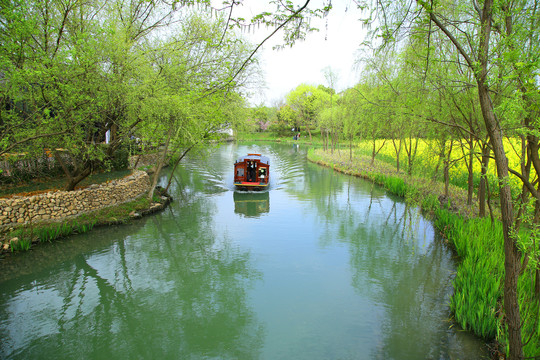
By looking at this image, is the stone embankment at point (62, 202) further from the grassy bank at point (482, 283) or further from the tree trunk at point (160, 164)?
the grassy bank at point (482, 283)

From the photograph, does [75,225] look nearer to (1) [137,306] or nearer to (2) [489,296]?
(1) [137,306]

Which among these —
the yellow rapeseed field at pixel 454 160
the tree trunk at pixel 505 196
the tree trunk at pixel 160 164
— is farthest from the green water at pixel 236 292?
the yellow rapeseed field at pixel 454 160

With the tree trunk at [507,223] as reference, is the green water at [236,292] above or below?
below

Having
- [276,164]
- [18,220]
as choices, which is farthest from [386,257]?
[276,164]

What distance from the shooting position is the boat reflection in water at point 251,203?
13597 mm

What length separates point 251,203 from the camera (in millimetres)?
15070

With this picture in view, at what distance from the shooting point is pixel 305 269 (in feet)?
26.5

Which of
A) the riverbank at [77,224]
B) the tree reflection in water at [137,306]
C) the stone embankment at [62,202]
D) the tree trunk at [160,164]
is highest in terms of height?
the tree trunk at [160,164]

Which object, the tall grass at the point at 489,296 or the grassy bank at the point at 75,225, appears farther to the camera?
the grassy bank at the point at 75,225

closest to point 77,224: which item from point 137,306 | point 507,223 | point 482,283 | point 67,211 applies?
point 67,211

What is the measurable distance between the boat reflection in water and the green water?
1.03 metres

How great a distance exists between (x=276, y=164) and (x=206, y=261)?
19.3m

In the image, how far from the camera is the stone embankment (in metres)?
8.81

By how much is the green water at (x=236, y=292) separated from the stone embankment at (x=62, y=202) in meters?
0.96
